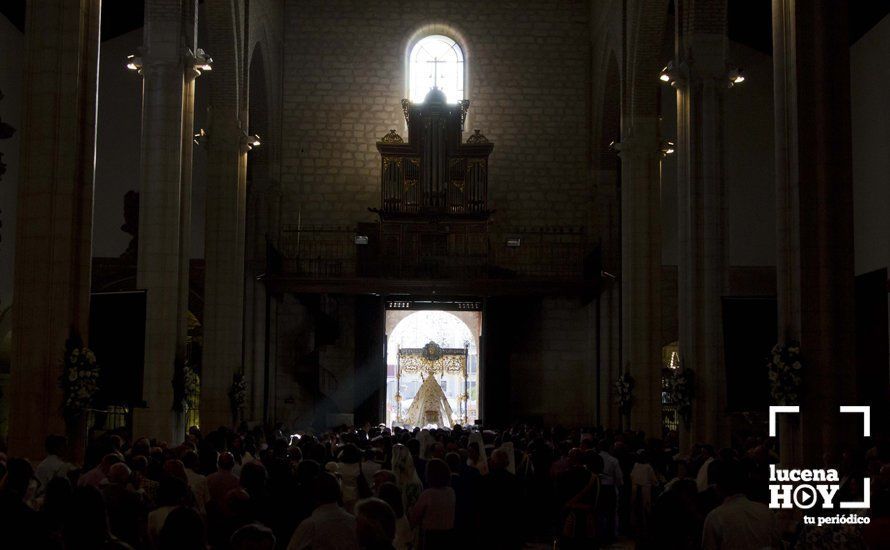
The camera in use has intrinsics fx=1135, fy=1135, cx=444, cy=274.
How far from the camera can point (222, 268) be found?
23219 millimetres

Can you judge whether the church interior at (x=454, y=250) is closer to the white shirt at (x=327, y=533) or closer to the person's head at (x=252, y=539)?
the white shirt at (x=327, y=533)

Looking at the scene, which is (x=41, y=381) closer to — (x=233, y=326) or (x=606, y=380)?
(x=233, y=326)

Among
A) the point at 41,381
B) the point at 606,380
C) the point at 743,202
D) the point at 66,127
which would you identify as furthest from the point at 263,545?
the point at 743,202

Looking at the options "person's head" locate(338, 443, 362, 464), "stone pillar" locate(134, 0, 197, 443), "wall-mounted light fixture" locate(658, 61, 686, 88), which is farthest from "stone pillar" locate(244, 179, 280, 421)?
"person's head" locate(338, 443, 362, 464)

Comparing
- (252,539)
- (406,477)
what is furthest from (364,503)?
(406,477)

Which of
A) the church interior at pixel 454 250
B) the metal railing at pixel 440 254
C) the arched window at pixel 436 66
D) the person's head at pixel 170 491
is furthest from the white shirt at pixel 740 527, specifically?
the arched window at pixel 436 66

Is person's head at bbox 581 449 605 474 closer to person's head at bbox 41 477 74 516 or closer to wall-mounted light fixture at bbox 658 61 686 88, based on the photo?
person's head at bbox 41 477 74 516

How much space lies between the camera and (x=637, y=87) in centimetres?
2344

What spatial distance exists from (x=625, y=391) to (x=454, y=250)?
7.34 m

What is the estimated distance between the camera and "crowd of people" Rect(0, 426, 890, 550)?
5520mm

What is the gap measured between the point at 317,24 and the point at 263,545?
27.0m

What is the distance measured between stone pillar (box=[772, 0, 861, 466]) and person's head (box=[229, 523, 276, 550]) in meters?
8.41

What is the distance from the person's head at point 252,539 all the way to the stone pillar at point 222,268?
17716 mm

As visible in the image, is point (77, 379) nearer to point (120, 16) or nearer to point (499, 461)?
point (499, 461)
